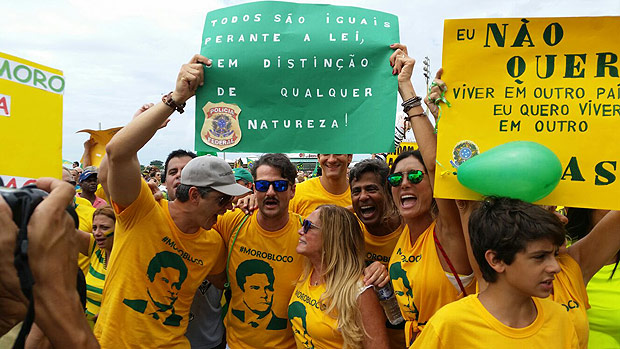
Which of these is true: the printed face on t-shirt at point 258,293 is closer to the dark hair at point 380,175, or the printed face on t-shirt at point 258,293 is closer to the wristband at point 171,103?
the dark hair at point 380,175

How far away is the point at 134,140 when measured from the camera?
257cm

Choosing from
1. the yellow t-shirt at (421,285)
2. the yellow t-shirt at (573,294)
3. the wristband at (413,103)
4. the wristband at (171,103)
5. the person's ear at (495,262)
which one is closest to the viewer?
the person's ear at (495,262)

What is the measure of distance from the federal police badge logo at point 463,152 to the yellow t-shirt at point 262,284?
1.46 m

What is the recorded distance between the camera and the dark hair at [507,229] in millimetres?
1870

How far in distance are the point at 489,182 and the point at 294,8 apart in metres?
1.77

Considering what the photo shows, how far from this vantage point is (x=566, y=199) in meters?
2.16

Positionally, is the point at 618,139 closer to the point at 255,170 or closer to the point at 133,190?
the point at 255,170

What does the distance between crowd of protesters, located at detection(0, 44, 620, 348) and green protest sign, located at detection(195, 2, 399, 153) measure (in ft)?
0.60

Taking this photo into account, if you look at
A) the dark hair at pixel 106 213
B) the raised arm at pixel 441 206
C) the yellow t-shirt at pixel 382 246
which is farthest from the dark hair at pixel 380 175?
the dark hair at pixel 106 213

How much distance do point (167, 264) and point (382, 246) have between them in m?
1.64


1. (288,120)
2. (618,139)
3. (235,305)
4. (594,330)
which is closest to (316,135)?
(288,120)

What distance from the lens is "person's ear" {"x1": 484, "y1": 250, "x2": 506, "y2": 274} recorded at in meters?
1.92

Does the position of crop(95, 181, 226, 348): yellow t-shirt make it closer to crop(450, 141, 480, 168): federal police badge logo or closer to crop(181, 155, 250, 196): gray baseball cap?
crop(181, 155, 250, 196): gray baseball cap

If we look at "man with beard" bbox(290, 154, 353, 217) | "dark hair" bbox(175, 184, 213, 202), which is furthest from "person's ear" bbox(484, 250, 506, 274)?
"man with beard" bbox(290, 154, 353, 217)
